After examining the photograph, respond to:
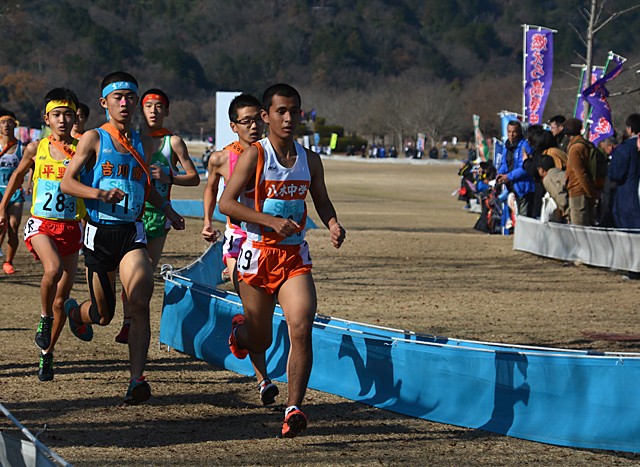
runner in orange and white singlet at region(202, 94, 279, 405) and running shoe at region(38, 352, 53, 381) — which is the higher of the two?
runner in orange and white singlet at region(202, 94, 279, 405)

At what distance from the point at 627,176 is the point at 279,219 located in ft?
35.0

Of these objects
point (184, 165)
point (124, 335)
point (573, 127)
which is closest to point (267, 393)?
point (124, 335)

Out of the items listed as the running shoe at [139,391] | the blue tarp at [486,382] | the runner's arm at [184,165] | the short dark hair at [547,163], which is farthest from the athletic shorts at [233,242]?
the short dark hair at [547,163]

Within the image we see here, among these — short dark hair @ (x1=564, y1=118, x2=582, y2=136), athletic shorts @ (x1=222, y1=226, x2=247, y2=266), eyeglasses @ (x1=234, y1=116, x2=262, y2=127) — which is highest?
short dark hair @ (x1=564, y1=118, x2=582, y2=136)

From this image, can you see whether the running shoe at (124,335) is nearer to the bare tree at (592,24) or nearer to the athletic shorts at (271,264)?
the athletic shorts at (271,264)

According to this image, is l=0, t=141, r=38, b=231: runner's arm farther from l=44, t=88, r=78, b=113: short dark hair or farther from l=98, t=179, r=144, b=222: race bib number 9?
l=98, t=179, r=144, b=222: race bib number 9

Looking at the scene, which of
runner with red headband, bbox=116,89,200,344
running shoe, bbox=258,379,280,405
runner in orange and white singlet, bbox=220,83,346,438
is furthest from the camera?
runner with red headband, bbox=116,89,200,344

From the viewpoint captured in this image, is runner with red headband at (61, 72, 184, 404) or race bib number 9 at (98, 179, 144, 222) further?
race bib number 9 at (98, 179, 144, 222)

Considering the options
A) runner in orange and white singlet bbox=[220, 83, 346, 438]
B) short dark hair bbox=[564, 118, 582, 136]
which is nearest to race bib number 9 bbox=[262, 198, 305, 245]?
runner in orange and white singlet bbox=[220, 83, 346, 438]

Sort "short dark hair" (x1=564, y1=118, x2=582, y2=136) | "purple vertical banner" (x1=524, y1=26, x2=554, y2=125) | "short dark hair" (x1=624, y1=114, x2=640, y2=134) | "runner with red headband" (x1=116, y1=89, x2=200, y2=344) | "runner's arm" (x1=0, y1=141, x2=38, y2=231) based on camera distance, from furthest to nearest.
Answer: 1. "purple vertical banner" (x1=524, y1=26, x2=554, y2=125)
2. "short dark hair" (x1=564, y1=118, x2=582, y2=136)
3. "short dark hair" (x1=624, y1=114, x2=640, y2=134)
4. "runner with red headband" (x1=116, y1=89, x2=200, y2=344)
5. "runner's arm" (x1=0, y1=141, x2=38, y2=231)

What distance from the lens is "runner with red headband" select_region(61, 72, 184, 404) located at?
7.52m

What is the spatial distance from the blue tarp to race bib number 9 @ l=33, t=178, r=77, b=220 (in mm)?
1679

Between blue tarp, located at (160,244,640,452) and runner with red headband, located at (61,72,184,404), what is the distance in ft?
4.44

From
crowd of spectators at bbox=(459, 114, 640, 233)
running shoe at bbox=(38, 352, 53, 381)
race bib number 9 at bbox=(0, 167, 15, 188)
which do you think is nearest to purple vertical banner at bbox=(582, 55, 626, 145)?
crowd of spectators at bbox=(459, 114, 640, 233)
